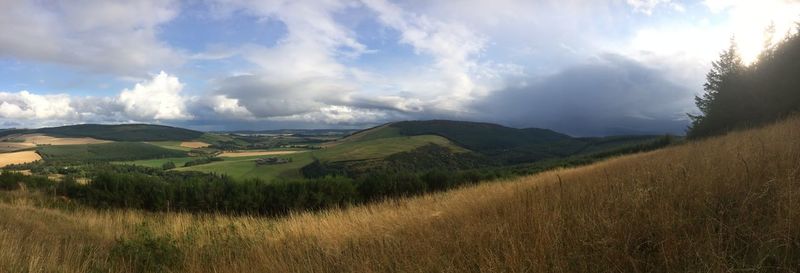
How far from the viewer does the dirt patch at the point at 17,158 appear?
99287 millimetres

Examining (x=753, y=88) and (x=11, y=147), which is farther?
(x=11, y=147)

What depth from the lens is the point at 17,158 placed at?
111000 millimetres

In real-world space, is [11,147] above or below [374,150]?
below

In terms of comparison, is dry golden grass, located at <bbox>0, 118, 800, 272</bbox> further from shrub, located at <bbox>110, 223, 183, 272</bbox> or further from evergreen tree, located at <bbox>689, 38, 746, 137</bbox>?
evergreen tree, located at <bbox>689, 38, 746, 137</bbox>

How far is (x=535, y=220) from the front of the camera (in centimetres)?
416

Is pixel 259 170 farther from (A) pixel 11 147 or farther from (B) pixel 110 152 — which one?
(A) pixel 11 147

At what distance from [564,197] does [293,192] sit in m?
32.9

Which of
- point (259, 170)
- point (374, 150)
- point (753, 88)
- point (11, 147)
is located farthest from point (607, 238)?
point (11, 147)

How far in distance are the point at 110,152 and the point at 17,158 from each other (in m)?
59.0

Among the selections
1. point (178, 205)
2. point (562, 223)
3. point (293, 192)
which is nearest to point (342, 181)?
point (293, 192)

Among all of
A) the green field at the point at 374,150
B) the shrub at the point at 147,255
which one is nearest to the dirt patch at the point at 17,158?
the green field at the point at 374,150

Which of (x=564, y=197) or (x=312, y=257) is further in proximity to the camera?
(x=564, y=197)

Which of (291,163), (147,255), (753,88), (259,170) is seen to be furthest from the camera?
(291,163)

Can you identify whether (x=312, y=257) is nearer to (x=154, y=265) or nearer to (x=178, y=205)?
(x=154, y=265)
